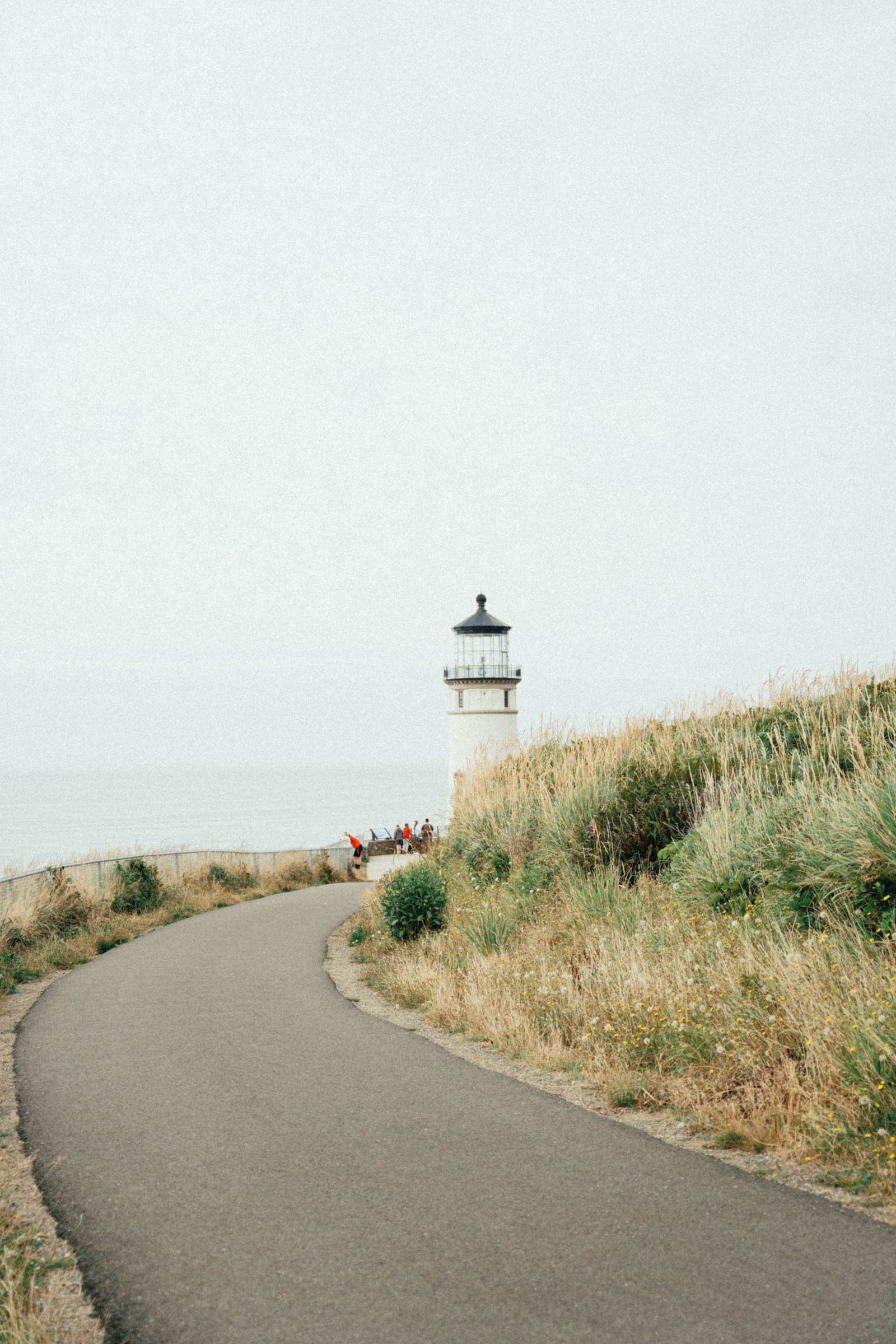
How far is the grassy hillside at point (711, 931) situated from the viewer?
5.44 metres

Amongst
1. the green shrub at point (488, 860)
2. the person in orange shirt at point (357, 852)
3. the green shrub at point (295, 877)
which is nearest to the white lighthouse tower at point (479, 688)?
the person in orange shirt at point (357, 852)

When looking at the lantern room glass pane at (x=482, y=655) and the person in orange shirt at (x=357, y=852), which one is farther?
the lantern room glass pane at (x=482, y=655)

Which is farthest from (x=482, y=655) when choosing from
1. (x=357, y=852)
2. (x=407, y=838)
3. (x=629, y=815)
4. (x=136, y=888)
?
(x=629, y=815)

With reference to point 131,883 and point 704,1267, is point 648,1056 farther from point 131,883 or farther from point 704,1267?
point 131,883

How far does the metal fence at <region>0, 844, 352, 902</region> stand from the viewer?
50.3 feet

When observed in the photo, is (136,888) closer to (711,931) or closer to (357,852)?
(711,931)

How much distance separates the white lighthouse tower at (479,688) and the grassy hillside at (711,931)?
24.3 meters

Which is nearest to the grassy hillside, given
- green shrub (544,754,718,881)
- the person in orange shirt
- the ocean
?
green shrub (544,754,718,881)

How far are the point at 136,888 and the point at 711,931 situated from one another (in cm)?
1364

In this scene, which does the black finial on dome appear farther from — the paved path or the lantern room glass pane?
the paved path

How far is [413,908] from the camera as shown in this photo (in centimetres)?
1313

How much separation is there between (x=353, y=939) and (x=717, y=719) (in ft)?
22.2

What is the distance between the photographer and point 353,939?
1437 centimetres

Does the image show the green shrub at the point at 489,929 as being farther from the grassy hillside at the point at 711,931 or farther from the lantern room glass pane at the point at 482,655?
the lantern room glass pane at the point at 482,655
